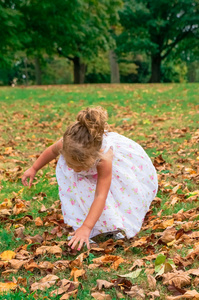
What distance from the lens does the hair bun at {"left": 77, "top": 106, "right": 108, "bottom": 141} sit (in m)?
2.45

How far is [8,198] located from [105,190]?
1.44 metres

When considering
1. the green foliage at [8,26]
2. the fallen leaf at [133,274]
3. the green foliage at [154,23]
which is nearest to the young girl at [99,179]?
the fallen leaf at [133,274]

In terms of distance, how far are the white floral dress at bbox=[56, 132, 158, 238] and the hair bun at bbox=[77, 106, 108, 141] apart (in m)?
0.20

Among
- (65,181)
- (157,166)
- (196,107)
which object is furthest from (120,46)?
(65,181)

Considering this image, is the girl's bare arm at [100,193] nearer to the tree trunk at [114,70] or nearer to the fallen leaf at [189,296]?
the fallen leaf at [189,296]

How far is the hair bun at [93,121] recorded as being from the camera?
8.04 ft

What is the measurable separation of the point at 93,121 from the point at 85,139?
0.14 metres

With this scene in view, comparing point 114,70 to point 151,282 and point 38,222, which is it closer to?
point 38,222

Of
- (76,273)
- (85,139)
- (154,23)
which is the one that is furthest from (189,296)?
(154,23)

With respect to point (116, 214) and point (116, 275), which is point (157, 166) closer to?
point (116, 214)

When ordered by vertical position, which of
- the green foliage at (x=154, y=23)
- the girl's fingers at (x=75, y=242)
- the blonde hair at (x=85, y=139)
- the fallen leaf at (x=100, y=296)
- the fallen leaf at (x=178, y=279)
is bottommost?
the fallen leaf at (x=100, y=296)

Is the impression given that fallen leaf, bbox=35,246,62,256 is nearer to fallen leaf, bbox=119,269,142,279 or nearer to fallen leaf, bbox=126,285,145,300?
fallen leaf, bbox=119,269,142,279

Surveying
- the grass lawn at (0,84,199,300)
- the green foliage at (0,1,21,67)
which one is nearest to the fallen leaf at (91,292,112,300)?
the grass lawn at (0,84,199,300)

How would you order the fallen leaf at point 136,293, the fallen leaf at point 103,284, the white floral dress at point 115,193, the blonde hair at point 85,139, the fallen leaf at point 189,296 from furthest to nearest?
the white floral dress at point 115,193
the blonde hair at point 85,139
the fallen leaf at point 103,284
the fallen leaf at point 136,293
the fallen leaf at point 189,296
